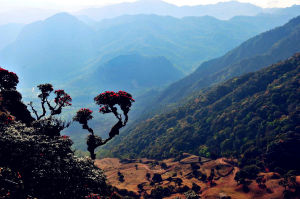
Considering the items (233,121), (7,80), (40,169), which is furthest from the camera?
(233,121)

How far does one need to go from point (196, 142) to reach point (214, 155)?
2753 cm

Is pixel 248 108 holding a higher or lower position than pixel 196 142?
higher

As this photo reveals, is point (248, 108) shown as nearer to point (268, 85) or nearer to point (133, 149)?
point (268, 85)

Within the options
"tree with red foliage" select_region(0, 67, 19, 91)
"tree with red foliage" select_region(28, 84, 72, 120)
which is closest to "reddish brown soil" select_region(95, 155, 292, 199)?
"tree with red foliage" select_region(28, 84, 72, 120)

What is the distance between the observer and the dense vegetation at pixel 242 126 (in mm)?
87138

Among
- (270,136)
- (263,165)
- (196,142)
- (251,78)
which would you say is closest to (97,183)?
(263,165)

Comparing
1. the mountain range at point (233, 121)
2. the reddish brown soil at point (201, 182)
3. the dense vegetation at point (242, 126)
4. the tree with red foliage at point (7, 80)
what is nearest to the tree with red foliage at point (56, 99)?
the tree with red foliage at point (7, 80)

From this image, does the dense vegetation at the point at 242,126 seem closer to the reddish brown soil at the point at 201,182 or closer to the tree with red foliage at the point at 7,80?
the reddish brown soil at the point at 201,182

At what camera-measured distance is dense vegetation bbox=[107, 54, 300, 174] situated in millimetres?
87138

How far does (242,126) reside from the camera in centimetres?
11700

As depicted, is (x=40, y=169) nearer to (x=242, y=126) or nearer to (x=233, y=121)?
(x=242, y=126)

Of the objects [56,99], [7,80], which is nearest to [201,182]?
[56,99]

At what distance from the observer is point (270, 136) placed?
315 feet

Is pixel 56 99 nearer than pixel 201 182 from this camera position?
Yes
